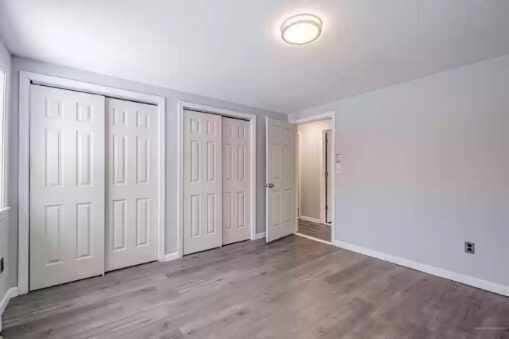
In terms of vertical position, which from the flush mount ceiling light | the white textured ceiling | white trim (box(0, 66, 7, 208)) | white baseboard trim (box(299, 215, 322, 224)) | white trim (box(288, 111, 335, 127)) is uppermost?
the white textured ceiling

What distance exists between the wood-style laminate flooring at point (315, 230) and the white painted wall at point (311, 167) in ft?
1.15

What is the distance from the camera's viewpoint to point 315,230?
4.48m

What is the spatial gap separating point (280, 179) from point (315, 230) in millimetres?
1366

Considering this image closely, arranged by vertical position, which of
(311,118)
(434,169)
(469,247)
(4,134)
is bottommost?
(469,247)

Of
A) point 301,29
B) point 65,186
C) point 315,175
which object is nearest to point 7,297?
point 65,186

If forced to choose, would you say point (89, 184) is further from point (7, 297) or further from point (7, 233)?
point (7, 297)

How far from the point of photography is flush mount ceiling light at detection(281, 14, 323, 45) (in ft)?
5.31

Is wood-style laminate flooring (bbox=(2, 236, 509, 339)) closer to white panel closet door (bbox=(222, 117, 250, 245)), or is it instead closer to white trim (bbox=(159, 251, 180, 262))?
white trim (bbox=(159, 251, 180, 262))

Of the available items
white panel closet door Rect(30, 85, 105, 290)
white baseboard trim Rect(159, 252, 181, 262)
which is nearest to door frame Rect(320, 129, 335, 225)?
white baseboard trim Rect(159, 252, 181, 262)

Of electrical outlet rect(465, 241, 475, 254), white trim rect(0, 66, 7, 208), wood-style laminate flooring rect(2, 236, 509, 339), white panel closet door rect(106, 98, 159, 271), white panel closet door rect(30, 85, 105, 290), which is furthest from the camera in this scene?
white panel closet door rect(106, 98, 159, 271)

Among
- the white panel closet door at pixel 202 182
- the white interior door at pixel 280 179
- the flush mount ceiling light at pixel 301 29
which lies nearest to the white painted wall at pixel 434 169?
the white interior door at pixel 280 179

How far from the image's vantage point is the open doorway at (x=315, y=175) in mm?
5086

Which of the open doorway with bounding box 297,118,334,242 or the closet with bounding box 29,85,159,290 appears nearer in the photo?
the closet with bounding box 29,85,159,290

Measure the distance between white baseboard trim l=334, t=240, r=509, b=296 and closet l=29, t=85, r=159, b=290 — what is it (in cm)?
284
